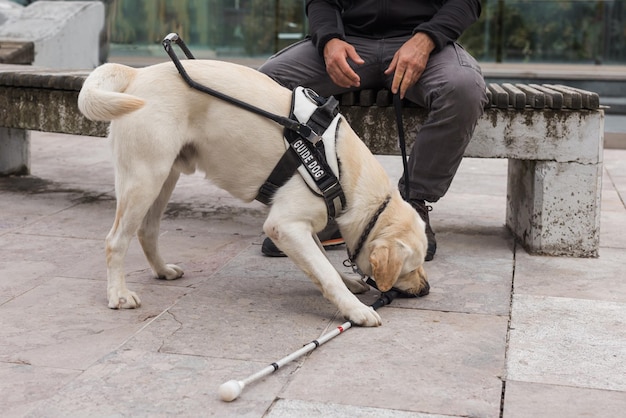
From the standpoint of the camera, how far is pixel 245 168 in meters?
3.35

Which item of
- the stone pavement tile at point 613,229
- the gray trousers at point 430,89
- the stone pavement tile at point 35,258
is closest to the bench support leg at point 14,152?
the stone pavement tile at point 35,258

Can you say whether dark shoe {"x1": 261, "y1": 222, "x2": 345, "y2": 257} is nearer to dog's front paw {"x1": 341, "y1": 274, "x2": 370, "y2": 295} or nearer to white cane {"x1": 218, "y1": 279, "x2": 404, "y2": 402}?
dog's front paw {"x1": 341, "y1": 274, "x2": 370, "y2": 295}

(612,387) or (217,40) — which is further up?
(217,40)

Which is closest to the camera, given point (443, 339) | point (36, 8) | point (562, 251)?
point (443, 339)

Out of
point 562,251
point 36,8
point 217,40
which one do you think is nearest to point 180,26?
point 217,40

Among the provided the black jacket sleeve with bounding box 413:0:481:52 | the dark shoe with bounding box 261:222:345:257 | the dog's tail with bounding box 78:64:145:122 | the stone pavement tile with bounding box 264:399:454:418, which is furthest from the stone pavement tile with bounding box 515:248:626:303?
the dog's tail with bounding box 78:64:145:122

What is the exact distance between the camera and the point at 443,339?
3.09 meters

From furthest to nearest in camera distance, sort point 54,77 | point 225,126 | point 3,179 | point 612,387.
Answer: point 3,179
point 54,77
point 225,126
point 612,387

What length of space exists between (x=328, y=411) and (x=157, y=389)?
519 millimetres

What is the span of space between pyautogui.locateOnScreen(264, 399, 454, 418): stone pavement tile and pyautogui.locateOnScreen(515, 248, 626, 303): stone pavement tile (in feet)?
4.77

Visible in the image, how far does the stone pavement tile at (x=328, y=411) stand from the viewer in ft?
7.83

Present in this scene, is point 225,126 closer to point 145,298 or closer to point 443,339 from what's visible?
point 145,298

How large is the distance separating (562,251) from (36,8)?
688 cm

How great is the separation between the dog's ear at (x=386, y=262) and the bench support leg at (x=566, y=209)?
1.43 meters
